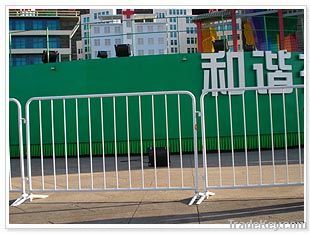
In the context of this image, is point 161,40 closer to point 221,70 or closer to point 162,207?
point 221,70

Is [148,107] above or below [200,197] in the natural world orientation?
above

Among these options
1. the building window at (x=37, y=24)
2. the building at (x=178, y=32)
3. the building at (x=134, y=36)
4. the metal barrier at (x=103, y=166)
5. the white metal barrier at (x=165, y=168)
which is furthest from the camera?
the building window at (x=37, y=24)

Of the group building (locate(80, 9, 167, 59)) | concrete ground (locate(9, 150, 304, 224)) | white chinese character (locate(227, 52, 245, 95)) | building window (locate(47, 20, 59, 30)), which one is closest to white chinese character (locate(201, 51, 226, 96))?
white chinese character (locate(227, 52, 245, 95))

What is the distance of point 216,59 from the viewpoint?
40.6 ft

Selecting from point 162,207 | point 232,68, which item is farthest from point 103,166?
point 232,68

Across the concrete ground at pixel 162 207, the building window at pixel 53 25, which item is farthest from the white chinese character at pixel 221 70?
the building window at pixel 53 25

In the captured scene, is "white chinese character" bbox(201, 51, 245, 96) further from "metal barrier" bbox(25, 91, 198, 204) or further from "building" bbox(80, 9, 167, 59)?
"building" bbox(80, 9, 167, 59)

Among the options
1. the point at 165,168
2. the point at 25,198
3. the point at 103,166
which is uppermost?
the point at 103,166

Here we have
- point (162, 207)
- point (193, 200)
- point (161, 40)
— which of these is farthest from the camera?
point (161, 40)

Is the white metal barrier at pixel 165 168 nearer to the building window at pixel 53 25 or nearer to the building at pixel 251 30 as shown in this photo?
the building at pixel 251 30

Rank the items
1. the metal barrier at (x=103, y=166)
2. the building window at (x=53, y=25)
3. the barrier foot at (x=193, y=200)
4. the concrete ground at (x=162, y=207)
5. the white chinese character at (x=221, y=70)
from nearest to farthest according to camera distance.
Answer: the concrete ground at (x=162, y=207), the barrier foot at (x=193, y=200), the metal barrier at (x=103, y=166), the white chinese character at (x=221, y=70), the building window at (x=53, y=25)

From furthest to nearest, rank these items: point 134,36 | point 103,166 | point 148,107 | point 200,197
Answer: point 134,36, point 148,107, point 103,166, point 200,197
